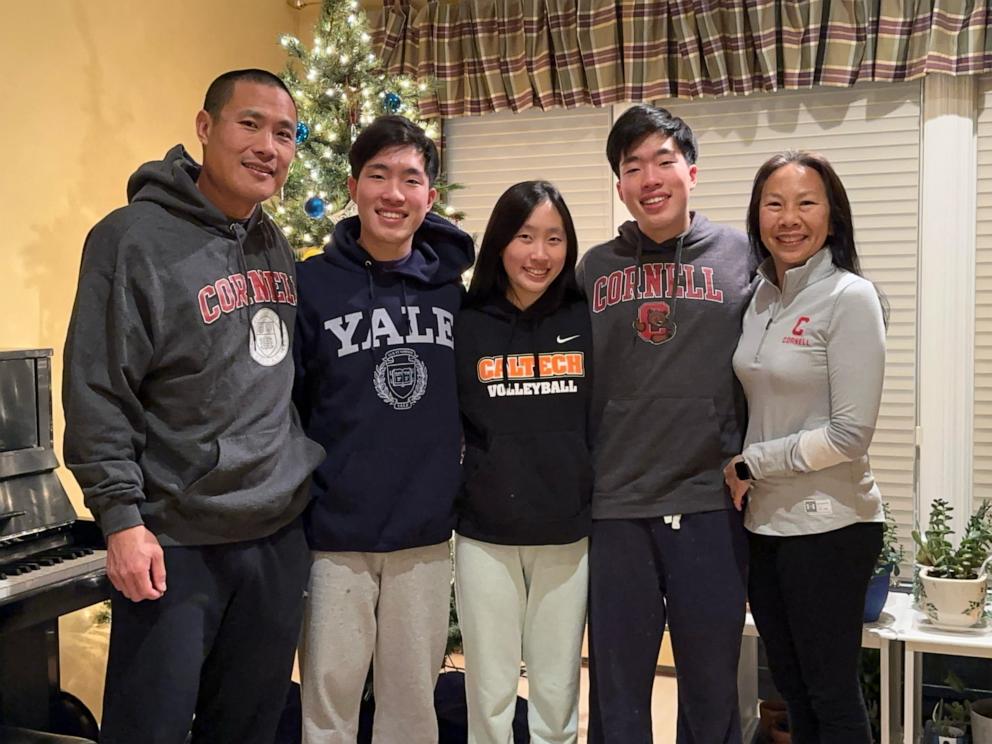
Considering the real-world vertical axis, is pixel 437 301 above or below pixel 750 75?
below

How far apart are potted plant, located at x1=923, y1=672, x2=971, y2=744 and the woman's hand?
139 centimetres

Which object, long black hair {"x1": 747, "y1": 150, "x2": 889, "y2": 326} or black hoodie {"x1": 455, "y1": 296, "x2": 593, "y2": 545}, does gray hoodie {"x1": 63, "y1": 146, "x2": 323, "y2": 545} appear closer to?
black hoodie {"x1": 455, "y1": 296, "x2": 593, "y2": 545}

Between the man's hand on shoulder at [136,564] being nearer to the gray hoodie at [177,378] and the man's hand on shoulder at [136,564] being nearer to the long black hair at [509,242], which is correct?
the gray hoodie at [177,378]

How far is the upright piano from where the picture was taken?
1.94 m

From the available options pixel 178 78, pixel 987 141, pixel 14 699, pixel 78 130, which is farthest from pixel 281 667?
pixel 987 141

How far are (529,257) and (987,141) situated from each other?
6.90ft

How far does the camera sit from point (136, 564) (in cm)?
155

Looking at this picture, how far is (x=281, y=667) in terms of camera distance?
1.77 m

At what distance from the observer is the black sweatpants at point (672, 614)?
1893 mm

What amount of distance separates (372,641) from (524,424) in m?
0.55

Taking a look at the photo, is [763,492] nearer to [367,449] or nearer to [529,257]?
[529,257]

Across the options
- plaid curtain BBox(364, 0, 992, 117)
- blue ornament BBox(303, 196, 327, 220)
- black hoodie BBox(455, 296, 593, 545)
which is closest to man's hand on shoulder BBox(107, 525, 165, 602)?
black hoodie BBox(455, 296, 593, 545)

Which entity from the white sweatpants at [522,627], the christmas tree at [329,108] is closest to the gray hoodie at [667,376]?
the white sweatpants at [522,627]

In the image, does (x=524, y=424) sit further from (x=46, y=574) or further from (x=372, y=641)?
(x=46, y=574)
